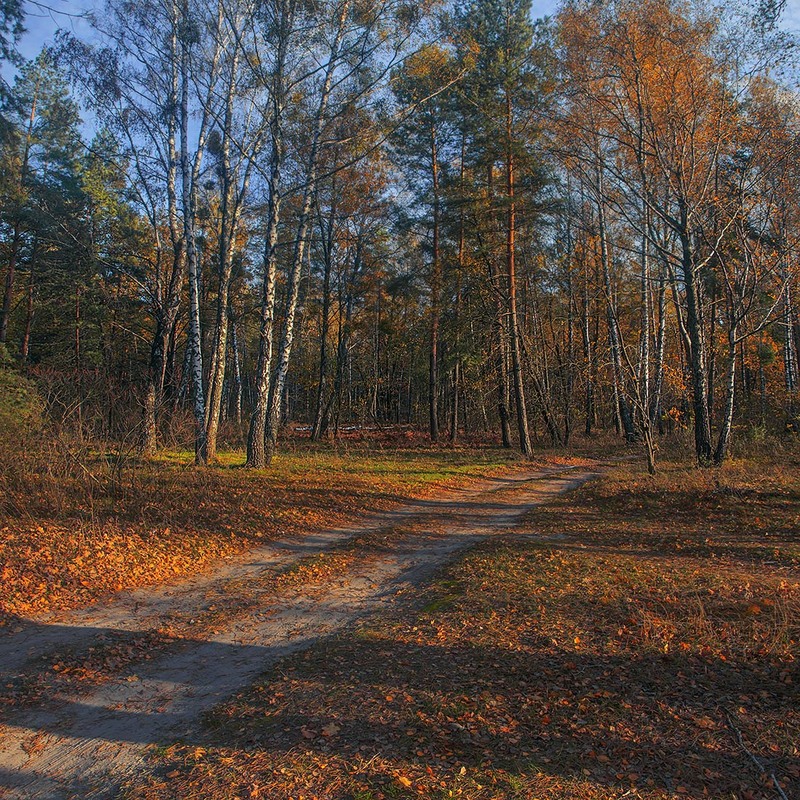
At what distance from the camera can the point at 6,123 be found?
10.4 metres

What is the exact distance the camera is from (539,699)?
4180 millimetres

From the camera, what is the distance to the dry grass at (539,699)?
3291 mm

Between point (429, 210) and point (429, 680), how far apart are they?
24.3 meters

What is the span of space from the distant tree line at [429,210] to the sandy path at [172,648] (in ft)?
17.4

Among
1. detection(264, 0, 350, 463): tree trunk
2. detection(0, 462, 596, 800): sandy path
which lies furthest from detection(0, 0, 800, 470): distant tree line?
detection(0, 462, 596, 800): sandy path

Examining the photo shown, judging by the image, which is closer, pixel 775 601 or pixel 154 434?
pixel 775 601

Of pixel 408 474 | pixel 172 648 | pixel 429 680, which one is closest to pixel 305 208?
pixel 408 474

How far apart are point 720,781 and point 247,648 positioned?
394 cm

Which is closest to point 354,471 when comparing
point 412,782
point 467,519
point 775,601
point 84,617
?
point 467,519

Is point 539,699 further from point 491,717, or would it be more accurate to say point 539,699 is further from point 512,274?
point 512,274

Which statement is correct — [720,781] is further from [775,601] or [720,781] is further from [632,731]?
[775,601]

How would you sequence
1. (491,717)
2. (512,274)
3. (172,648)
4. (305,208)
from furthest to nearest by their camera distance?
(512,274) → (305,208) → (172,648) → (491,717)

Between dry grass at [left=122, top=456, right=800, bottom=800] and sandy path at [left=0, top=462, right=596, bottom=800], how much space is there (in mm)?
324

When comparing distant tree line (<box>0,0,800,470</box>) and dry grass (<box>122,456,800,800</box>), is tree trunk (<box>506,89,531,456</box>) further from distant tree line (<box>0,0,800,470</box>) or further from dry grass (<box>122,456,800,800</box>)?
dry grass (<box>122,456,800,800</box>)
